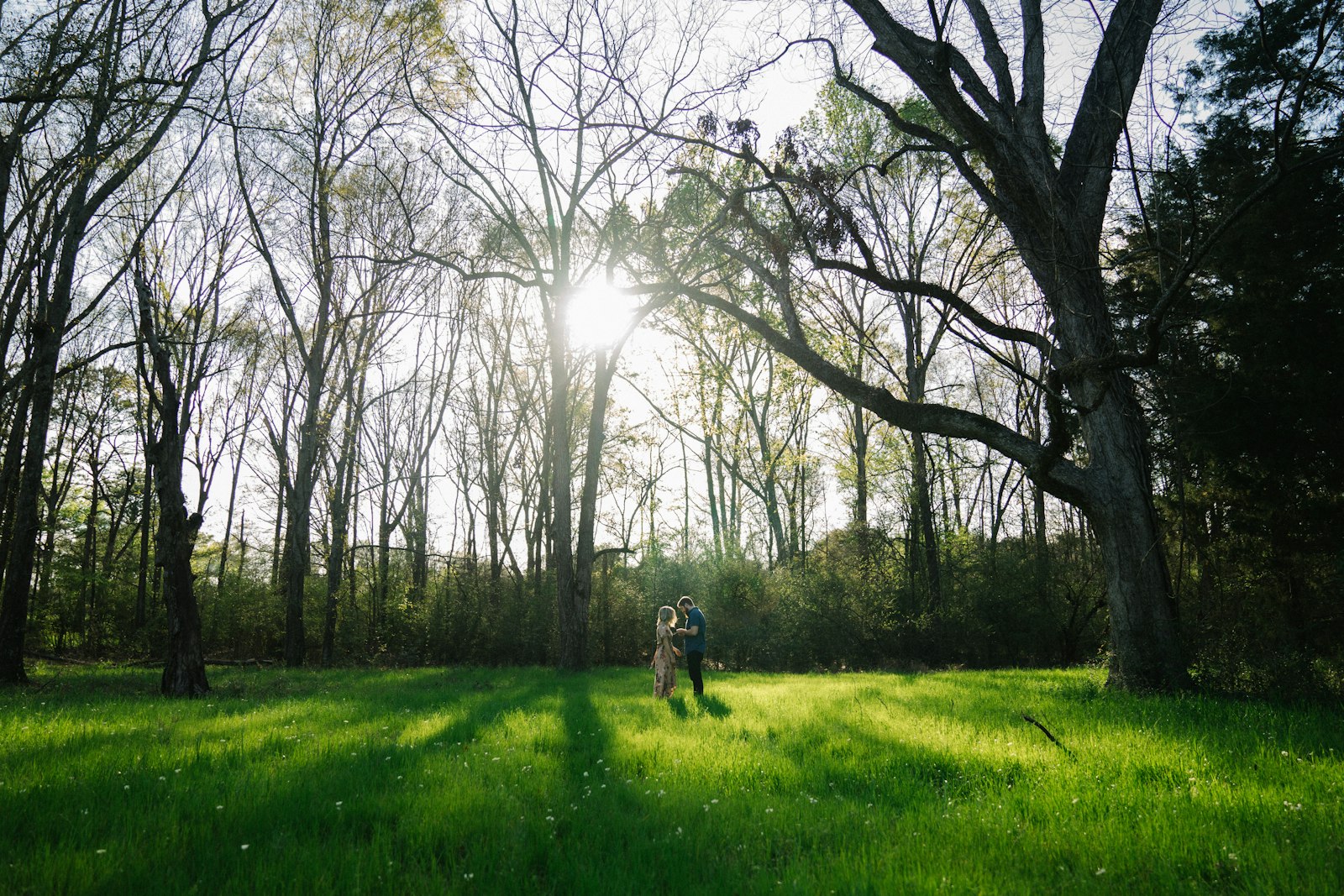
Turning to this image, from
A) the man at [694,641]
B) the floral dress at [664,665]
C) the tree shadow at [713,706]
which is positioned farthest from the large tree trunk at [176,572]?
the tree shadow at [713,706]

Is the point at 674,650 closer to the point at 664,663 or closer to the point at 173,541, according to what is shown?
the point at 664,663

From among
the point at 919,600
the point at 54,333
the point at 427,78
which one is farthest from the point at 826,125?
the point at 54,333

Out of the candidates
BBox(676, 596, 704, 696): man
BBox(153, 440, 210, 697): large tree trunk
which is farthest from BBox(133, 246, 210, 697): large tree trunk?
BBox(676, 596, 704, 696): man

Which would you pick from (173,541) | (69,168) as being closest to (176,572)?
(173,541)

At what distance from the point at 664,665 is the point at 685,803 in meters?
6.77

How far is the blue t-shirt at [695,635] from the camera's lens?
1131 centimetres

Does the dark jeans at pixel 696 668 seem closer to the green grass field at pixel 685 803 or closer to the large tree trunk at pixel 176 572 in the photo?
the green grass field at pixel 685 803

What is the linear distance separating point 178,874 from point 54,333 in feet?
41.5

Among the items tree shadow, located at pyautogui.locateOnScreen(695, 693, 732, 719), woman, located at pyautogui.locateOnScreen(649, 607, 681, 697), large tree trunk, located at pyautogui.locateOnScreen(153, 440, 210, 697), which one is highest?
large tree trunk, located at pyautogui.locateOnScreen(153, 440, 210, 697)

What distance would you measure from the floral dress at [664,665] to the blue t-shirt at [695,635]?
352 mm

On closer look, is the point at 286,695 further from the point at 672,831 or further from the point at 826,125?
the point at 826,125

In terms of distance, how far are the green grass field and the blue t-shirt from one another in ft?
11.6

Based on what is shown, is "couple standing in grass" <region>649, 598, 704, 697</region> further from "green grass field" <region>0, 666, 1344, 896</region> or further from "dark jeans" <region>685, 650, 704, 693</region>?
"green grass field" <region>0, 666, 1344, 896</region>

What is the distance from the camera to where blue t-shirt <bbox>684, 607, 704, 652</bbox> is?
11312 millimetres
